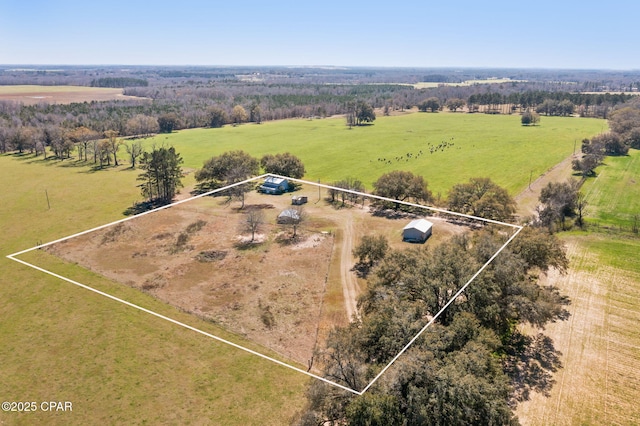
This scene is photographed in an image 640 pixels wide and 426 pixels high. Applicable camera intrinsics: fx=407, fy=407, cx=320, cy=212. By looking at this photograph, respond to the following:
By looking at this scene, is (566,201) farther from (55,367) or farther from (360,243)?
A: (55,367)

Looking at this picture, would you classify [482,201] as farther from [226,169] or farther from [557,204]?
[226,169]

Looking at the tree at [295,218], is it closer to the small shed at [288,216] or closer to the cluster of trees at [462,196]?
the small shed at [288,216]

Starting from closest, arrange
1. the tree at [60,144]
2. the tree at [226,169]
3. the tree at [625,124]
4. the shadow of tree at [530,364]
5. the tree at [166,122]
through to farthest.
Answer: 1. the shadow of tree at [530,364]
2. the tree at [226,169]
3. the tree at [60,144]
4. the tree at [625,124]
5. the tree at [166,122]

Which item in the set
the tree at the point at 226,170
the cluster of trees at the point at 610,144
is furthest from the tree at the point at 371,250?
the cluster of trees at the point at 610,144

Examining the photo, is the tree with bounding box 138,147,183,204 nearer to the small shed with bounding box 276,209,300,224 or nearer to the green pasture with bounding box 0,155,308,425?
the green pasture with bounding box 0,155,308,425

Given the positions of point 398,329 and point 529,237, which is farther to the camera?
point 529,237

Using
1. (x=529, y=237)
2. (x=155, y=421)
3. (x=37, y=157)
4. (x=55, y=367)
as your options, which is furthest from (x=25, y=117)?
(x=529, y=237)

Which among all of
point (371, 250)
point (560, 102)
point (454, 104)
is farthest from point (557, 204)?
point (454, 104)
